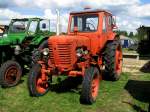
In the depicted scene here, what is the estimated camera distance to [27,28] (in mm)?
11625

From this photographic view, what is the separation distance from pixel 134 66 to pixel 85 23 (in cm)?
457

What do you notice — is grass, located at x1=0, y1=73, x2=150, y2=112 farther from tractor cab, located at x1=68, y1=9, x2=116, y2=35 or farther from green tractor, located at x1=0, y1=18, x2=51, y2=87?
tractor cab, located at x1=68, y1=9, x2=116, y2=35

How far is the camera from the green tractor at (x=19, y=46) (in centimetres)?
955

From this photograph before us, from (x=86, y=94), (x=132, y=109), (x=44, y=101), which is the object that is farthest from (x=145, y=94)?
(x=44, y=101)

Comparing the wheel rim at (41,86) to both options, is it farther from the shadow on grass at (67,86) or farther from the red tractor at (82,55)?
the shadow on grass at (67,86)

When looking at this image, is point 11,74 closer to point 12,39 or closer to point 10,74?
point 10,74

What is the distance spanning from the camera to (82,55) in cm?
823

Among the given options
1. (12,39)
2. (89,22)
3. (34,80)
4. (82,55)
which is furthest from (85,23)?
(12,39)

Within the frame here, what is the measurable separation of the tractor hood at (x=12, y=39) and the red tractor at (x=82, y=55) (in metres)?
2.18

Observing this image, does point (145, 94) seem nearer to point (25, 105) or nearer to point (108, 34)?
point (108, 34)

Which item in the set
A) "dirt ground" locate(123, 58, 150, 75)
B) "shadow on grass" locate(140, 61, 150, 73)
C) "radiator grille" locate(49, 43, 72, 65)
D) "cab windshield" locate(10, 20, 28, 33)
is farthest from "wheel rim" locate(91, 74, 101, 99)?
"shadow on grass" locate(140, 61, 150, 73)

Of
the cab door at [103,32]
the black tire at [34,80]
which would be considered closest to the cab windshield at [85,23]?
the cab door at [103,32]

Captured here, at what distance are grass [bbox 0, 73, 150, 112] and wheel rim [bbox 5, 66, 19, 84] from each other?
0.25m

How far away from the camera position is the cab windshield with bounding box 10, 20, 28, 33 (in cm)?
1172
